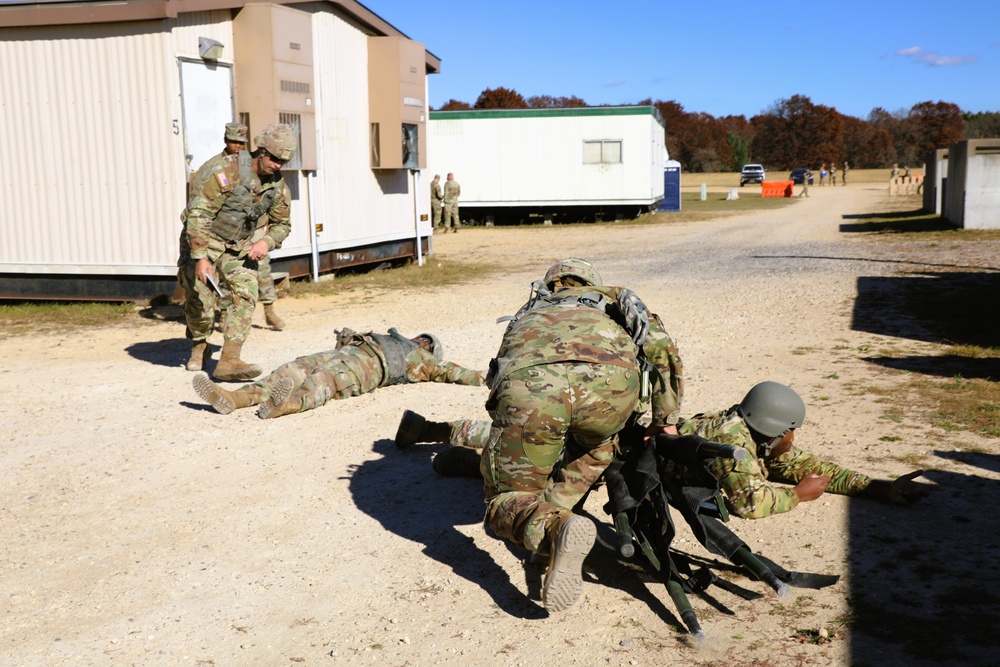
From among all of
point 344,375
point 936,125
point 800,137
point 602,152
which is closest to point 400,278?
point 344,375

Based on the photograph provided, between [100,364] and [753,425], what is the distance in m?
5.94

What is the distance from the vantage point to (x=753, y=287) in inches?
493

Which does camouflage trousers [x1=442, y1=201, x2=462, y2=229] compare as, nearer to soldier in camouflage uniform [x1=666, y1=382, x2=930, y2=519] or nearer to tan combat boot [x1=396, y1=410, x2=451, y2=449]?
tan combat boot [x1=396, y1=410, x2=451, y2=449]

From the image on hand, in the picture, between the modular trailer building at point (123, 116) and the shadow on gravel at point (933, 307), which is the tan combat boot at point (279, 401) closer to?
the modular trailer building at point (123, 116)

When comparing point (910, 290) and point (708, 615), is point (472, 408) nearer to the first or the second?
point (708, 615)

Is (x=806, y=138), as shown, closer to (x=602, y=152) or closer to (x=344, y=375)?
(x=602, y=152)

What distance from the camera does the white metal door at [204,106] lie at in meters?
10.6

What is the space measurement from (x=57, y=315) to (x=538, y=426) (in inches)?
350

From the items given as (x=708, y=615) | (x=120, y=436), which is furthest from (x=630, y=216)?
(x=708, y=615)

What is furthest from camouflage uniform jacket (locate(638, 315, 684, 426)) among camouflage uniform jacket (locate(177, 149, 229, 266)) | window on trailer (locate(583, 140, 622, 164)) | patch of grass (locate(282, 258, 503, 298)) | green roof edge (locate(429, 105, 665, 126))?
window on trailer (locate(583, 140, 622, 164))

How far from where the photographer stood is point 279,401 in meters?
6.23

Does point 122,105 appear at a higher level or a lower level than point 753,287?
higher

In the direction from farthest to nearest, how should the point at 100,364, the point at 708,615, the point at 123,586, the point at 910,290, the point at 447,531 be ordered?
1. the point at 910,290
2. the point at 100,364
3. the point at 447,531
4. the point at 123,586
5. the point at 708,615

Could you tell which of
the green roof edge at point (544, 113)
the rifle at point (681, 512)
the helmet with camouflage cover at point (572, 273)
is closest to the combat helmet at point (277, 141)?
the helmet with camouflage cover at point (572, 273)
